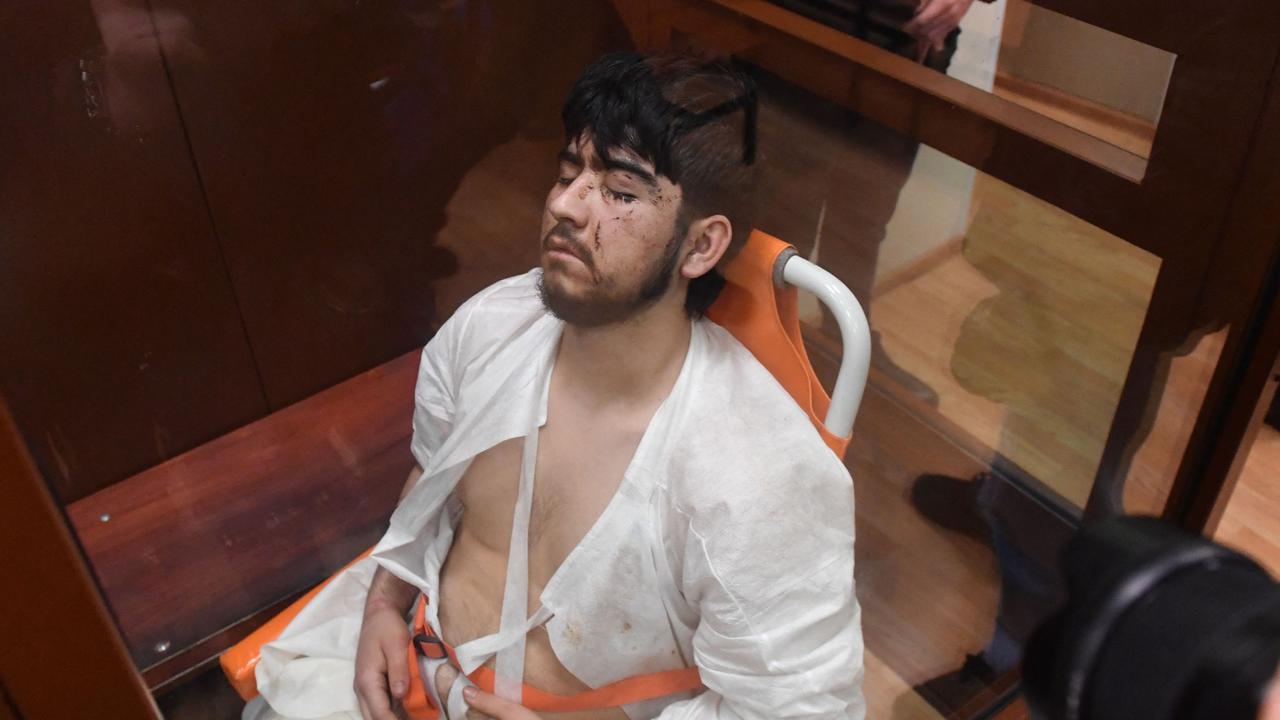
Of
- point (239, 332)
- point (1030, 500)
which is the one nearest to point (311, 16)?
point (239, 332)

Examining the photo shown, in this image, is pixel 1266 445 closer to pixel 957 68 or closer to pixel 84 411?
pixel 957 68

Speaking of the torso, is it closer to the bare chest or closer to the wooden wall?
the bare chest

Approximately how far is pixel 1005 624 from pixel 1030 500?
0.21 metres

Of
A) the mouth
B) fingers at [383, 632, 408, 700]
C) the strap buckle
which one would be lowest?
fingers at [383, 632, 408, 700]

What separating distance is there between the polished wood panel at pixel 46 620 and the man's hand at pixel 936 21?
95 cm

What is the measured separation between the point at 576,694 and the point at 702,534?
28cm

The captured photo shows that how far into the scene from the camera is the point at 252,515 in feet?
5.41

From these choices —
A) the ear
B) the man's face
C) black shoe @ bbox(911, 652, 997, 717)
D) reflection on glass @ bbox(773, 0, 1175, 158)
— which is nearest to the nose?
the man's face

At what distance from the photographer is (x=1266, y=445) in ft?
3.90

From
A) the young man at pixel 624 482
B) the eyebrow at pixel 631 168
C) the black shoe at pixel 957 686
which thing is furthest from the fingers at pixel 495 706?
the black shoe at pixel 957 686

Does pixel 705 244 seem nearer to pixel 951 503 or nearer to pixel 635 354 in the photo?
pixel 635 354

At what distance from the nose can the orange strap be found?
1.60 feet

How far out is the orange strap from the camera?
1.17 meters

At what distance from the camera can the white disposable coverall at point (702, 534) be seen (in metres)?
1.03
